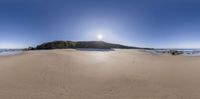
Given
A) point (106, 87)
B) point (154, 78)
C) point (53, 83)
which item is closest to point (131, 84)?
point (106, 87)

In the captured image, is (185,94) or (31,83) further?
(31,83)

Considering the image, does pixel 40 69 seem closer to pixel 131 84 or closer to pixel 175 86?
pixel 131 84

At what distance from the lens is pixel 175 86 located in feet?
13.6

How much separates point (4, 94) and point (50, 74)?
6.05 ft

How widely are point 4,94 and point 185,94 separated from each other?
381cm

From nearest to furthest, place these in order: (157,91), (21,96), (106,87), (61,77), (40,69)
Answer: (21,96) → (157,91) → (106,87) → (61,77) → (40,69)

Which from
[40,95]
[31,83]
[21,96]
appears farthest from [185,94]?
[31,83]

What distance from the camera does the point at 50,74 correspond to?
523cm

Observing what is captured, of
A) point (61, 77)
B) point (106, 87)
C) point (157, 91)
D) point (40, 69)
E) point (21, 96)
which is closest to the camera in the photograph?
point (21, 96)

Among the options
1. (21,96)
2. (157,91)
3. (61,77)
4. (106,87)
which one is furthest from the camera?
(61,77)

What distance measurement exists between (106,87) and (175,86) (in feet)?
5.66

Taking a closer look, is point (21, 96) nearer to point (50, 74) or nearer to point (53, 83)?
point (53, 83)

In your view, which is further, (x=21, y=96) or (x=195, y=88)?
(x=195, y=88)

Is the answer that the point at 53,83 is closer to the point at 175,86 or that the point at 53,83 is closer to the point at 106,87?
the point at 106,87
